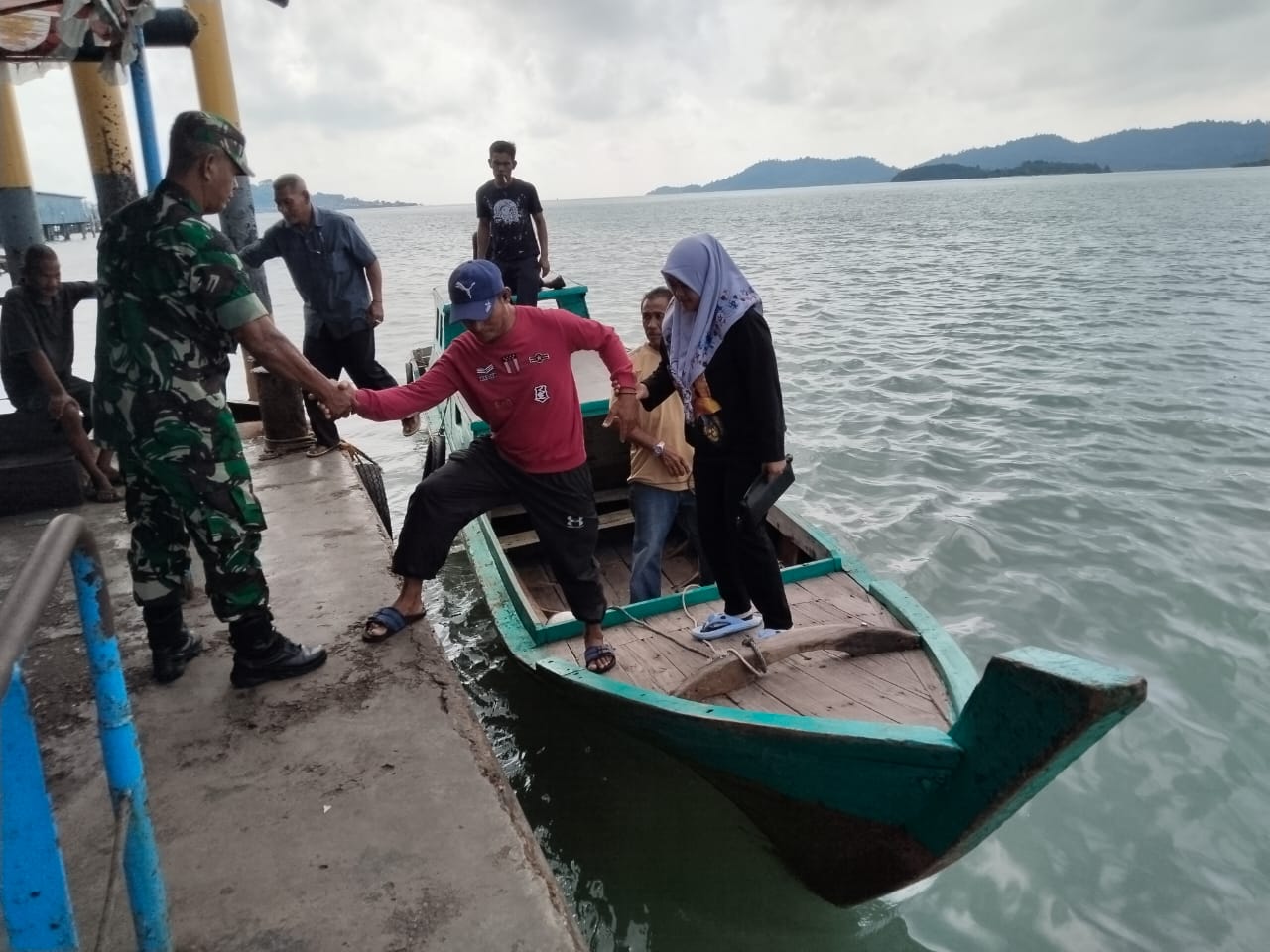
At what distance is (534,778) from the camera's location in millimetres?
4750

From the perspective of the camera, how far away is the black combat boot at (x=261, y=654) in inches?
129

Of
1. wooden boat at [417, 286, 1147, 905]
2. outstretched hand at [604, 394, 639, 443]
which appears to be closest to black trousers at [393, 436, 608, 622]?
outstretched hand at [604, 394, 639, 443]

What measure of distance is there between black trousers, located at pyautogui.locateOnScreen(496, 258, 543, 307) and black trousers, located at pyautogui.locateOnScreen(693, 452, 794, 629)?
445 centimetres

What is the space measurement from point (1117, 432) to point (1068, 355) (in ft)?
15.1

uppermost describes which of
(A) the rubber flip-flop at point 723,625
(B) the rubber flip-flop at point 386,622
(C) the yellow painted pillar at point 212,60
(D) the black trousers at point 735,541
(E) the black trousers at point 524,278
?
(C) the yellow painted pillar at point 212,60

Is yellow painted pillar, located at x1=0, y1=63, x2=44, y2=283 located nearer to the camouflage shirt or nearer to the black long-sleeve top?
the camouflage shirt

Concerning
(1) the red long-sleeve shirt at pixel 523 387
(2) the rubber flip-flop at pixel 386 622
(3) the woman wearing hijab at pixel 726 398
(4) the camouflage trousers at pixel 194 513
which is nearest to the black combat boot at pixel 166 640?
(4) the camouflage trousers at pixel 194 513

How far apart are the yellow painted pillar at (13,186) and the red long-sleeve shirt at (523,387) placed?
4.90m

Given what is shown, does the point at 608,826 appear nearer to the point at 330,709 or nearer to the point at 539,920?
the point at 330,709

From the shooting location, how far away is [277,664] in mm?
3371

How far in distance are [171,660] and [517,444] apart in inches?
65.6

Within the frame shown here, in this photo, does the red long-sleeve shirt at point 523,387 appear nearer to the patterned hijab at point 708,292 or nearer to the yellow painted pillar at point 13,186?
the patterned hijab at point 708,292

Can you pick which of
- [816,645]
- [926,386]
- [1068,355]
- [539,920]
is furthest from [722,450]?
[1068,355]

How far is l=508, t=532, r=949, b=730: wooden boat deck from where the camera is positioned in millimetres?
3576
